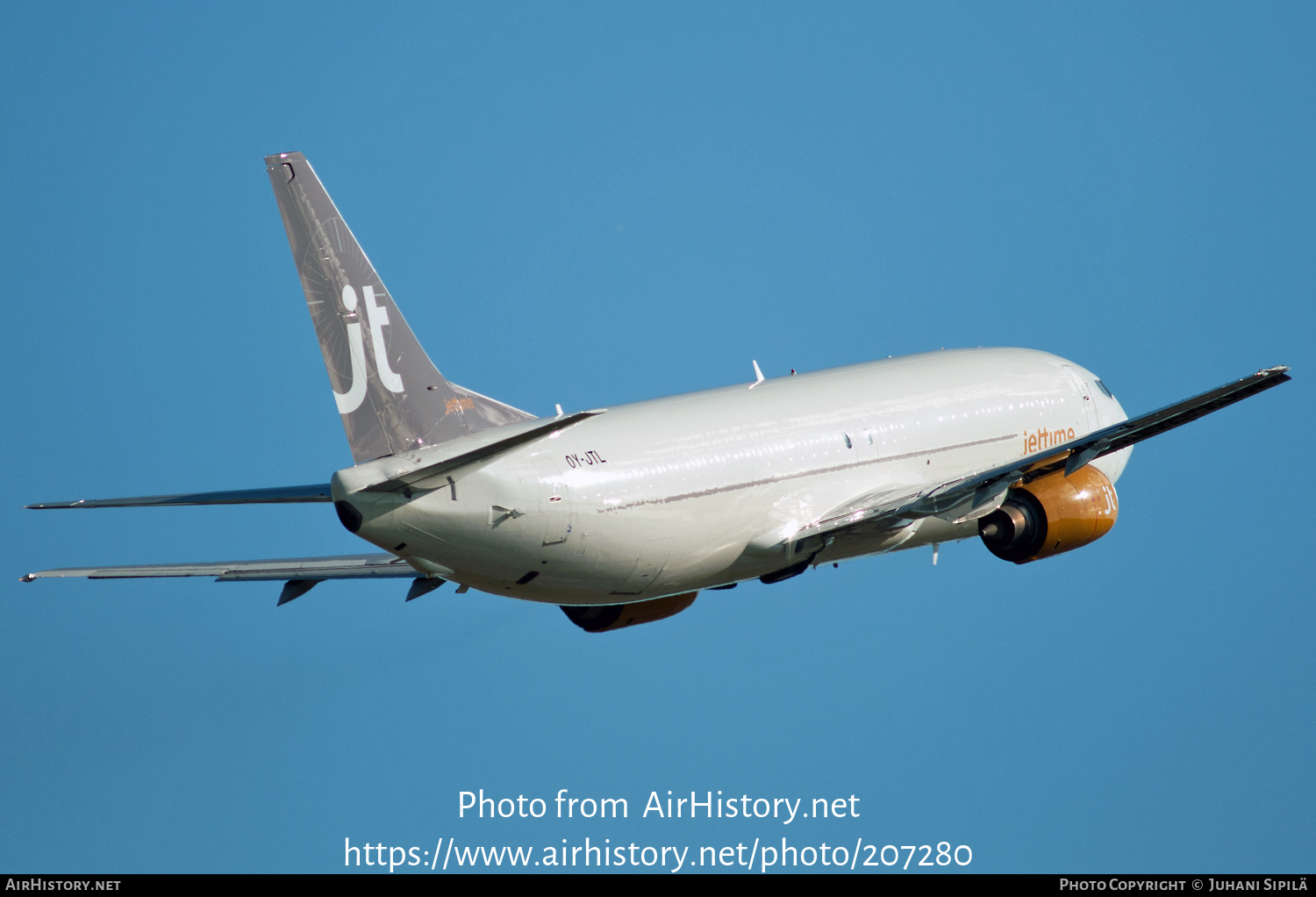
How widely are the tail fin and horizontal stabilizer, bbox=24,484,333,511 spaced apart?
1221 mm

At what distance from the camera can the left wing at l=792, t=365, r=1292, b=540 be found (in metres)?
29.5

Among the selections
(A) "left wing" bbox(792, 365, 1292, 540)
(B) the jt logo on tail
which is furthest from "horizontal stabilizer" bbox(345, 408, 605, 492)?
(A) "left wing" bbox(792, 365, 1292, 540)

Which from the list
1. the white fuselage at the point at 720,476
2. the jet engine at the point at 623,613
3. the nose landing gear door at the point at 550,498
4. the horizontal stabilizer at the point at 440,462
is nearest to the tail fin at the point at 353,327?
the horizontal stabilizer at the point at 440,462

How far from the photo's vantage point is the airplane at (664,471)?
27500 mm

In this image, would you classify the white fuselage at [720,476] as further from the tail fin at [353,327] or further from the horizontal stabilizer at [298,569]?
the horizontal stabilizer at [298,569]

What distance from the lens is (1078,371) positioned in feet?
132

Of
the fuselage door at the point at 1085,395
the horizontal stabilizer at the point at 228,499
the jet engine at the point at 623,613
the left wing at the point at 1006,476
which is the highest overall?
the fuselage door at the point at 1085,395

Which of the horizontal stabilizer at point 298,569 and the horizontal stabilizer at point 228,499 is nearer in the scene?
the horizontal stabilizer at point 228,499

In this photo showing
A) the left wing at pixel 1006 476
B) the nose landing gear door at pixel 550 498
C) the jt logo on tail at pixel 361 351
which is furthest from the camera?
the left wing at pixel 1006 476

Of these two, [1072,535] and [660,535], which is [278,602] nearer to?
[660,535]

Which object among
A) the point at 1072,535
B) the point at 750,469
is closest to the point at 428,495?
the point at 750,469

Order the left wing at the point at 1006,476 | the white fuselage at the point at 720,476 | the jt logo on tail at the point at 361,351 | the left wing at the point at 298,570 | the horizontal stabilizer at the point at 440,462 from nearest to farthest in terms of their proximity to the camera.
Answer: the horizontal stabilizer at the point at 440,462 < the jt logo on tail at the point at 361,351 < the white fuselage at the point at 720,476 < the left wing at the point at 1006,476 < the left wing at the point at 298,570

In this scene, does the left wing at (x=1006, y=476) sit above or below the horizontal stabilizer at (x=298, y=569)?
above

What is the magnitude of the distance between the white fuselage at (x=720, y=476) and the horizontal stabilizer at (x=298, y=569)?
3.94m
